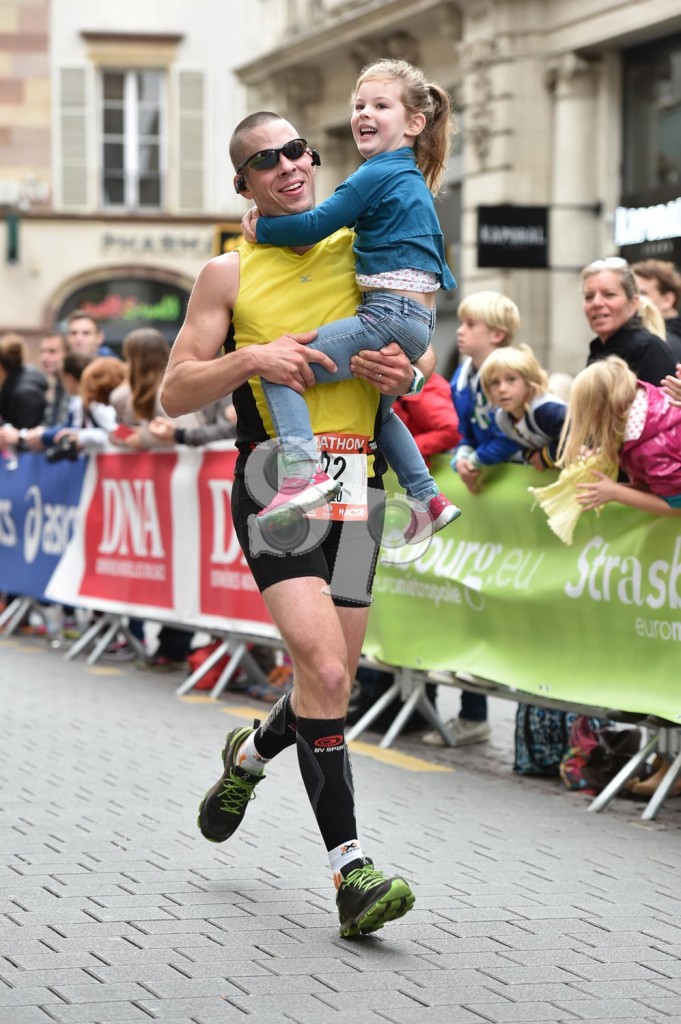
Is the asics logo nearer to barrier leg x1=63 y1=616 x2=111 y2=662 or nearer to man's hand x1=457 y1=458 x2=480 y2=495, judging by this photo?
man's hand x1=457 y1=458 x2=480 y2=495

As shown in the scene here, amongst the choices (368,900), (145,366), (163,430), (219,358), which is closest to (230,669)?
(163,430)

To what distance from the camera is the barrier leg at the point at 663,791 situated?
7117 millimetres

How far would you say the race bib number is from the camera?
5238 mm

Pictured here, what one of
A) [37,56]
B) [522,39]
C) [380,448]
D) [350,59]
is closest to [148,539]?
[380,448]

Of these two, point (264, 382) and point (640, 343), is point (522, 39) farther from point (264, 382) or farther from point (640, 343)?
point (264, 382)

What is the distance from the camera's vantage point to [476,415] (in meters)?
8.68

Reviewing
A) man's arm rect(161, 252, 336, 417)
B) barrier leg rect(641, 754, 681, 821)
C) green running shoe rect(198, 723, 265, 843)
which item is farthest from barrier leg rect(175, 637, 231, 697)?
man's arm rect(161, 252, 336, 417)

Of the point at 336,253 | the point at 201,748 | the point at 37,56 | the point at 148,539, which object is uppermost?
the point at 37,56

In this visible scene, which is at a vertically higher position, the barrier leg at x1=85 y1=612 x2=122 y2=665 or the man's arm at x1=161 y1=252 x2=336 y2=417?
the man's arm at x1=161 y1=252 x2=336 y2=417

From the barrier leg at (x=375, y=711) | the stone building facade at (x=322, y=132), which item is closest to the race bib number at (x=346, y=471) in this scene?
the stone building facade at (x=322, y=132)

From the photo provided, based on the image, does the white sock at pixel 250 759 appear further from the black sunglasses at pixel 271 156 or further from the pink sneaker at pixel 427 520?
the black sunglasses at pixel 271 156

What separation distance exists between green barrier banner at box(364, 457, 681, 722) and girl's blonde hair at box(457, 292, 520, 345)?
700mm

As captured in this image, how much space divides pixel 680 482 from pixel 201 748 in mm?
2812

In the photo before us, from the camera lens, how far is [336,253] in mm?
5277
